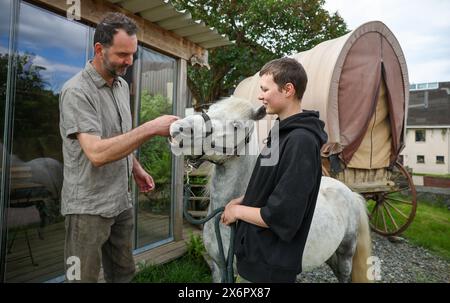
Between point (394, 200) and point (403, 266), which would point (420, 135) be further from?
point (403, 266)

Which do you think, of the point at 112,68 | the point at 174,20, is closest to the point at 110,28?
the point at 112,68

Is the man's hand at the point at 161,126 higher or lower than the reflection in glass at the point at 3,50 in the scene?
lower

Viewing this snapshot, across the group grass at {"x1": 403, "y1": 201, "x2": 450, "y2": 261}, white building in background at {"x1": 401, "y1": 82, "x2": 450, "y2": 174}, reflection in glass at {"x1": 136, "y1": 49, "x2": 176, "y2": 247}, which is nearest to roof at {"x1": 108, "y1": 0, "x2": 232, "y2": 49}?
reflection in glass at {"x1": 136, "y1": 49, "x2": 176, "y2": 247}

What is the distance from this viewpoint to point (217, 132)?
5.39 ft

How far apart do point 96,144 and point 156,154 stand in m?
2.93

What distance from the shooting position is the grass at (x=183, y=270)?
11.6ft

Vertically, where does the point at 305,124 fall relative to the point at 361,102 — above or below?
below

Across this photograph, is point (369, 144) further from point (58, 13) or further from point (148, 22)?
point (58, 13)

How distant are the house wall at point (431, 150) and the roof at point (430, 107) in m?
0.84

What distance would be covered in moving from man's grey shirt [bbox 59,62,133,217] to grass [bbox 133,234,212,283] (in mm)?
2008

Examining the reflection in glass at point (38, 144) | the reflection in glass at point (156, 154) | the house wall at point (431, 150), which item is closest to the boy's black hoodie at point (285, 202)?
the reflection in glass at point (38, 144)

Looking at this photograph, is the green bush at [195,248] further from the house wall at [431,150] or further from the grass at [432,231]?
the house wall at [431,150]
